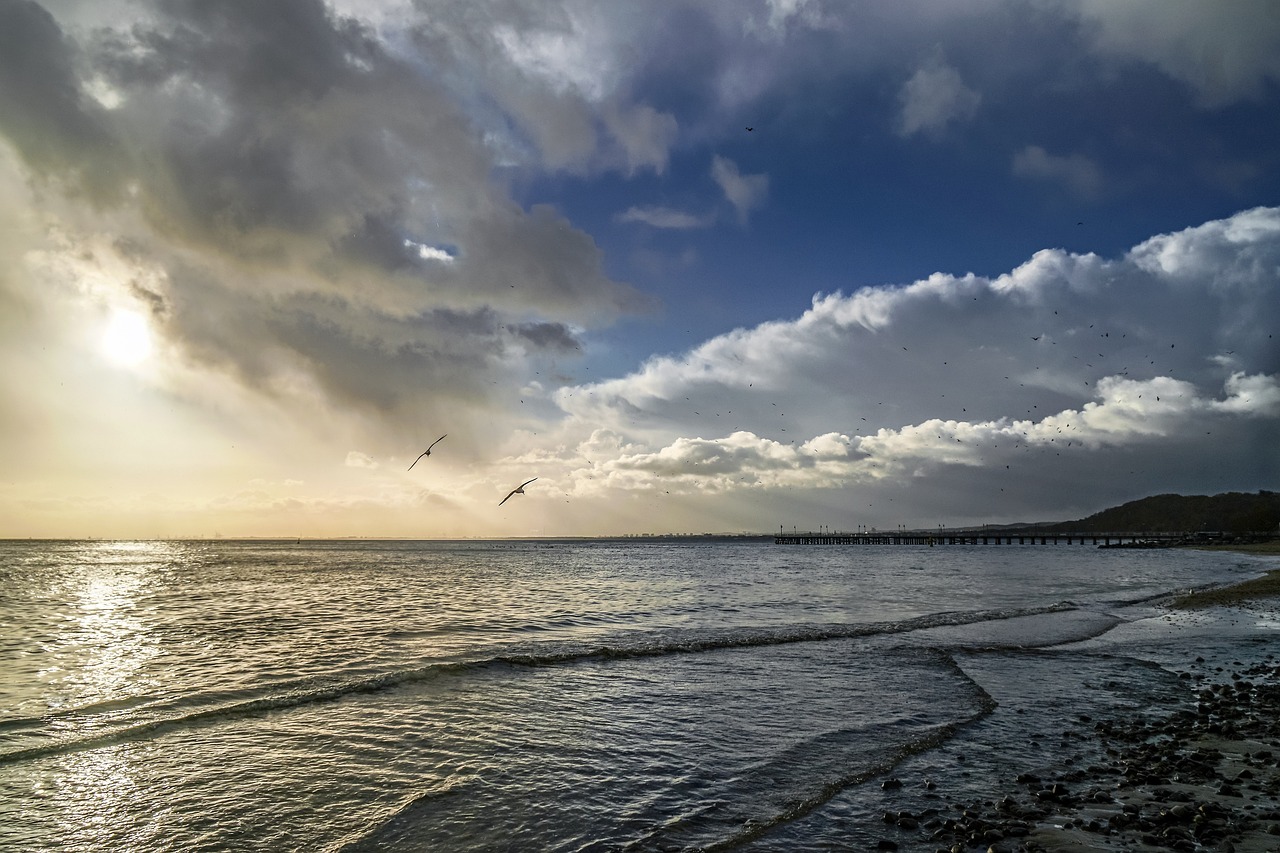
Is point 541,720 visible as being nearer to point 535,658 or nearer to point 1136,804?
point 535,658

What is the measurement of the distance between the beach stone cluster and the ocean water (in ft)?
1.66

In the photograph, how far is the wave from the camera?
12533mm

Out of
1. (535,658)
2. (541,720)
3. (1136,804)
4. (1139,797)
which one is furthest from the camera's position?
(535,658)

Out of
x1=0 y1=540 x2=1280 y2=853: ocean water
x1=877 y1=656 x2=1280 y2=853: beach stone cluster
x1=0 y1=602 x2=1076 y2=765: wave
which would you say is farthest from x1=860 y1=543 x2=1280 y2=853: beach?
x1=0 y1=602 x2=1076 y2=765: wave

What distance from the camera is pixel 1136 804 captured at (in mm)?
8938

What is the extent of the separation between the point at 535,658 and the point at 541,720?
265 inches

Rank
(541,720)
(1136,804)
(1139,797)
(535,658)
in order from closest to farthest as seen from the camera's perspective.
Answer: (1136,804), (1139,797), (541,720), (535,658)

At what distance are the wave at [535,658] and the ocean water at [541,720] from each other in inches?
4.7

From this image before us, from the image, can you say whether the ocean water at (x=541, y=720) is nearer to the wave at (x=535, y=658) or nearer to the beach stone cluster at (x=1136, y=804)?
the wave at (x=535, y=658)

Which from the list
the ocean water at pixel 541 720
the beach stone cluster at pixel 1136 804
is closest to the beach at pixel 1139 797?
the beach stone cluster at pixel 1136 804

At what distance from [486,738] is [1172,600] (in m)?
43.6

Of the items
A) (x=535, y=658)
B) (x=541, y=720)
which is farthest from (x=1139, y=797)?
(x=535, y=658)

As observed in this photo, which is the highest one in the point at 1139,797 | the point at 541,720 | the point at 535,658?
the point at 1139,797

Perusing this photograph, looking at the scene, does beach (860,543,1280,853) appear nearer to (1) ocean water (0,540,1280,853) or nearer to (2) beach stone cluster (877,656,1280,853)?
(2) beach stone cluster (877,656,1280,853)
